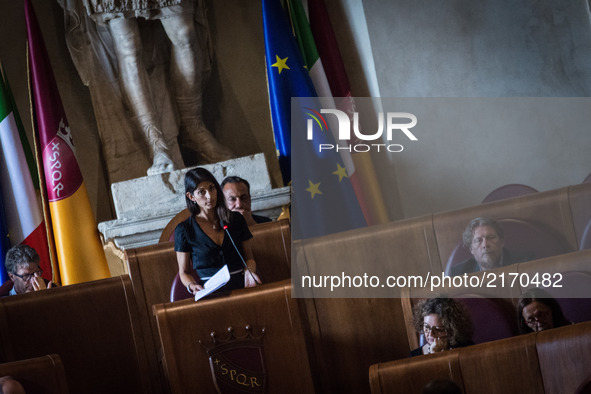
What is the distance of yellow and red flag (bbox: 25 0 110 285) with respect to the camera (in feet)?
16.5

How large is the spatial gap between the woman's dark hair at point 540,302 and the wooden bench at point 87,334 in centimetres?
166

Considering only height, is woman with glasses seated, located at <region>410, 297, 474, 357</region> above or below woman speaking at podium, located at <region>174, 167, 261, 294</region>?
below

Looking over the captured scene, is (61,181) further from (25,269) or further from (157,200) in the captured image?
(25,269)

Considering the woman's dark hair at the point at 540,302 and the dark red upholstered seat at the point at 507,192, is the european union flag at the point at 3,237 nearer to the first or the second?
the dark red upholstered seat at the point at 507,192

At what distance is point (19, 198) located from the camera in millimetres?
5082

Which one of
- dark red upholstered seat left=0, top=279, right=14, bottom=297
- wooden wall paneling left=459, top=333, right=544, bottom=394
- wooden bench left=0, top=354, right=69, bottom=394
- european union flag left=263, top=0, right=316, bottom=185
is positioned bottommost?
wooden wall paneling left=459, top=333, right=544, bottom=394

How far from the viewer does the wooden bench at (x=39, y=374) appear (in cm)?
273

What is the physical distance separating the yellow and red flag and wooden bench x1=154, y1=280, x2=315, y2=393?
81.5 inches

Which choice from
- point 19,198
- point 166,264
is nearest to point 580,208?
point 166,264

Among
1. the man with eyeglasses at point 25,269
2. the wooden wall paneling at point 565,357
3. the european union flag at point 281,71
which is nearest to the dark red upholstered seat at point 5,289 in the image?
the man with eyeglasses at point 25,269

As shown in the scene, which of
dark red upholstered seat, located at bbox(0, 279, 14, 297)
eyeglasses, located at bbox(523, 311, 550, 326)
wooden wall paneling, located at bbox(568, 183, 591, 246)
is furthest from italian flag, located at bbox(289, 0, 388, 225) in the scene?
eyeglasses, located at bbox(523, 311, 550, 326)

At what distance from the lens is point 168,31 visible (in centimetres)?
545

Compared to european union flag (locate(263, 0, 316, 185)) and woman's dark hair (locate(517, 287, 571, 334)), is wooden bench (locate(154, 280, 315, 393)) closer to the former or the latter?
woman's dark hair (locate(517, 287, 571, 334))

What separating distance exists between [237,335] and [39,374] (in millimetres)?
730
